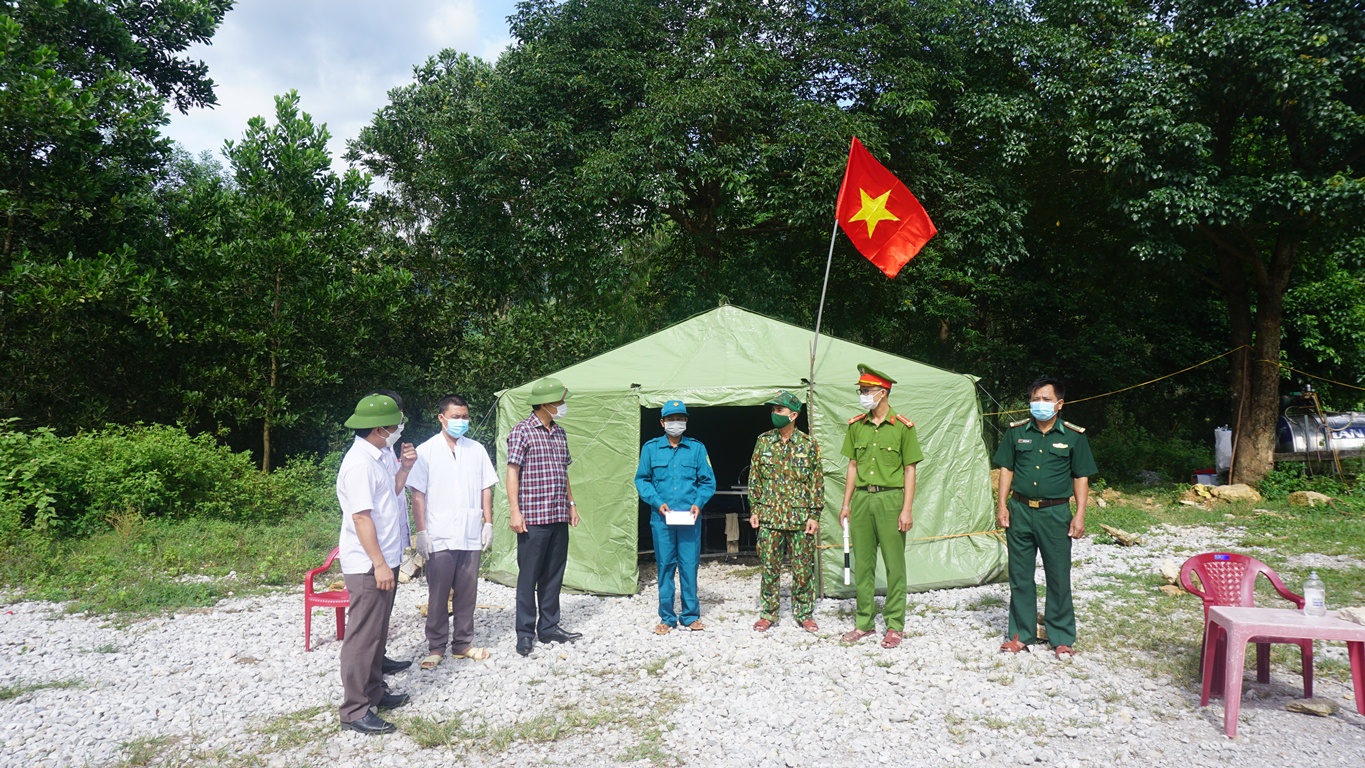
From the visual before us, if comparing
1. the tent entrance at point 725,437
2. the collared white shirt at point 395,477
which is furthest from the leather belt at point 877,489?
the tent entrance at point 725,437

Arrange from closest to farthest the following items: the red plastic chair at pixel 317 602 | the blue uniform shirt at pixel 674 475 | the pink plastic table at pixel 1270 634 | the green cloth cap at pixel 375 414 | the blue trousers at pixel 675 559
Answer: the pink plastic table at pixel 1270 634
the green cloth cap at pixel 375 414
the red plastic chair at pixel 317 602
the blue uniform shirt at pixel 674 475
the blue trousers at pixel 675 559

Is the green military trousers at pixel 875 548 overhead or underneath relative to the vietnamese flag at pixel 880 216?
underneath

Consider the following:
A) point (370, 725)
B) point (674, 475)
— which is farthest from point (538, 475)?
point (370, 725)

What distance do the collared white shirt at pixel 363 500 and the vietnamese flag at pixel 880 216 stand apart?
4304 millimetres

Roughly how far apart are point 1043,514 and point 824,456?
6.58ft

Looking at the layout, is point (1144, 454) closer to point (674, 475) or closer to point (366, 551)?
point (674, 475)

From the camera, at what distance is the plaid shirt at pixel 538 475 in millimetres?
5066

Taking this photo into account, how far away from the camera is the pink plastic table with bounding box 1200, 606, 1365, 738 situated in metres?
3.68

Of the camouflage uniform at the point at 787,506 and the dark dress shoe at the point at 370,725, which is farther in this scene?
the camouflage uniform at the point at 787,506

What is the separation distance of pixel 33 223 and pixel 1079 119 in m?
14.0

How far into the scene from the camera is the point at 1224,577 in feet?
14.3

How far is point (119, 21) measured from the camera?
40.3 feet

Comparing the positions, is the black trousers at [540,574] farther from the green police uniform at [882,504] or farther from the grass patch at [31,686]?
the grass patch at [31,686]

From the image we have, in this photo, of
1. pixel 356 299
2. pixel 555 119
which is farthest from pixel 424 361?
Result: pixel 555 119
